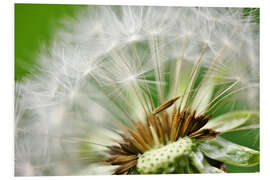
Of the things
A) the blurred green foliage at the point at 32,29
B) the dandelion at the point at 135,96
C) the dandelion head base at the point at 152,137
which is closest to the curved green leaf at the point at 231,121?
the dandelion at the point at 135,96

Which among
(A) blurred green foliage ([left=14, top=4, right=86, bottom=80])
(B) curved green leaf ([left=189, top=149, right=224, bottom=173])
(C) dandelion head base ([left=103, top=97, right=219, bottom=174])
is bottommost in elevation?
(B) curved green leaf ([left=189, top=149, right=224, bottom=173])

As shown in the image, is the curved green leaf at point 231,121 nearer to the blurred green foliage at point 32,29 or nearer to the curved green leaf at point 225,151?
the curved green leaf at point 225,151

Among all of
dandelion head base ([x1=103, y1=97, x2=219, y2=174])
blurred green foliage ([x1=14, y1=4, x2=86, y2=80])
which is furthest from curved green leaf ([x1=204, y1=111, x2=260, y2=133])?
blurred green foliage ([x1=14, y1=4, x2=86, y2=80])

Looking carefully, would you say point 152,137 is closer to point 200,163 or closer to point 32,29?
point 200,163

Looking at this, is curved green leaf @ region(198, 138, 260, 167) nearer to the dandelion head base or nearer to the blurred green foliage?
the dandelion head base

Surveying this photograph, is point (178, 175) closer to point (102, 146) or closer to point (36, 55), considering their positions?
point (102, 146)

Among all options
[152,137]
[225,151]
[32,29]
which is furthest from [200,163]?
[32,29]
